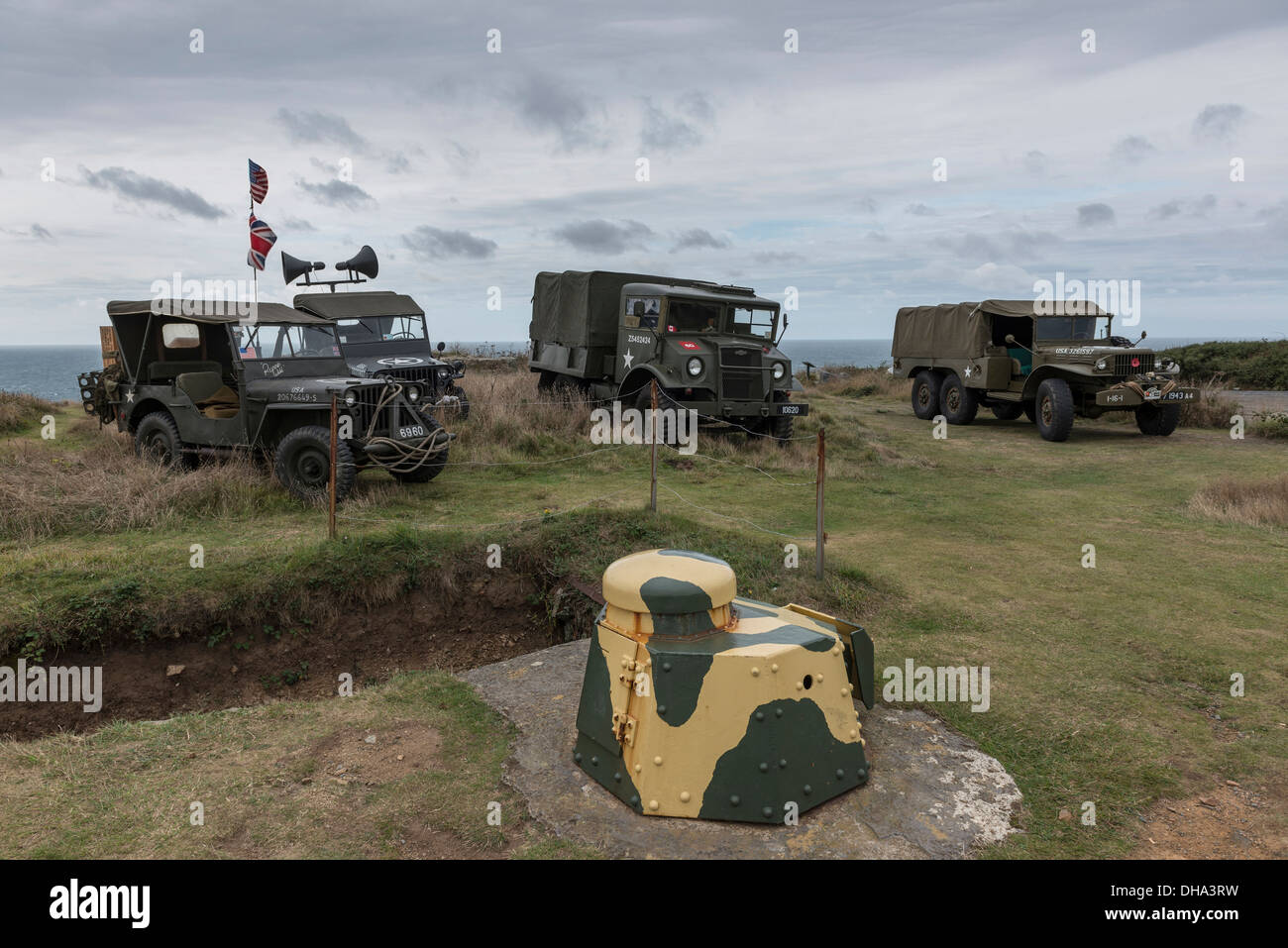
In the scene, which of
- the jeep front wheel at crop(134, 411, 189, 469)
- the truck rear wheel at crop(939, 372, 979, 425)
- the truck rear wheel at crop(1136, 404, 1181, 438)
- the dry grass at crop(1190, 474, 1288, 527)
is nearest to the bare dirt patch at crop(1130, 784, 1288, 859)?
the dry grass at crop(1190, 474, 1288, 527)

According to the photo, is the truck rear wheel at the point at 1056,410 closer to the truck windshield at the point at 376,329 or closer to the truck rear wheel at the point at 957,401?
the truck rear wheel at the point at 957,401

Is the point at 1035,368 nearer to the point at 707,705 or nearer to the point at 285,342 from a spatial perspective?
the point at 285,342

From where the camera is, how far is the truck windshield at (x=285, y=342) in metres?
9.07

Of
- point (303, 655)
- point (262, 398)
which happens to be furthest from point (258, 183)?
point (303, 655)


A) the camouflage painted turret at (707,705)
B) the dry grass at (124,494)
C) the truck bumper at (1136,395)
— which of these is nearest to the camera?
the camouflage painted turret at (707,705)

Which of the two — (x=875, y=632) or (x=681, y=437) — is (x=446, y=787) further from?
(x=681, y=437)

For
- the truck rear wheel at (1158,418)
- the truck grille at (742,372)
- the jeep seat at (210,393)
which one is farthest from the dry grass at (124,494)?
the truck rear wheel at (1158,418)

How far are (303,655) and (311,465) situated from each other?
10.0 feet

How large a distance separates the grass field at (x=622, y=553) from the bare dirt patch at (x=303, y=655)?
0.17 m

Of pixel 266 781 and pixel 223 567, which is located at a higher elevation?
pixel 223 567

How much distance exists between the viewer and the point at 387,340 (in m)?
14.1
